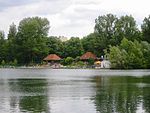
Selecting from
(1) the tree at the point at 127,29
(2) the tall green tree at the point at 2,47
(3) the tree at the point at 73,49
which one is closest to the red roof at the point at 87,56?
(3) the tree at the point at 73,49

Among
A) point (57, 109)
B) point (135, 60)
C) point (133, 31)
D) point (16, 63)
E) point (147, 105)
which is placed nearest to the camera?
point (57, 109)

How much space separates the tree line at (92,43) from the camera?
430ft

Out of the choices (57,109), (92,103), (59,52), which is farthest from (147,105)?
(59,52)

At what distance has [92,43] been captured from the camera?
150 metres

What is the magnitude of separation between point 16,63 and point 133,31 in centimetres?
4002

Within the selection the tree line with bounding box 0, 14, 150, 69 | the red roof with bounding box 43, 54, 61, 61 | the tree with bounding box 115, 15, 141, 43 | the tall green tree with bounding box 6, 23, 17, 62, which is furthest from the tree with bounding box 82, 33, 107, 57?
the tall green tree with bounding box 6, 23, 17, 62

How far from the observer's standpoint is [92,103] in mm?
35688

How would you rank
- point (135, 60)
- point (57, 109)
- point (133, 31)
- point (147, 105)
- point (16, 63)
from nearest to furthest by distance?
point (57, 109) → point (147, 105) → point (135, 60) → point (133, 31) → point (16, 63)

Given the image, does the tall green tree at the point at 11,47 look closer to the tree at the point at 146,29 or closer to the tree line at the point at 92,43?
the tree line at the point at 92,43

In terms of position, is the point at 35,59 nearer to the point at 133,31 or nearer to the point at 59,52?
the point at 59,52

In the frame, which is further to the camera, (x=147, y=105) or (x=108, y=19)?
(x=108, y=19)

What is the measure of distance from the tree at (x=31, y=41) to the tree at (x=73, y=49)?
7294 millimetres

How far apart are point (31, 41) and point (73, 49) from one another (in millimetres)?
14224

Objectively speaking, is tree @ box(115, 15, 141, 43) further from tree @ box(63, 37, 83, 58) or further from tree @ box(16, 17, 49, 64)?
tree @ box(16, 17, 49, 64)
